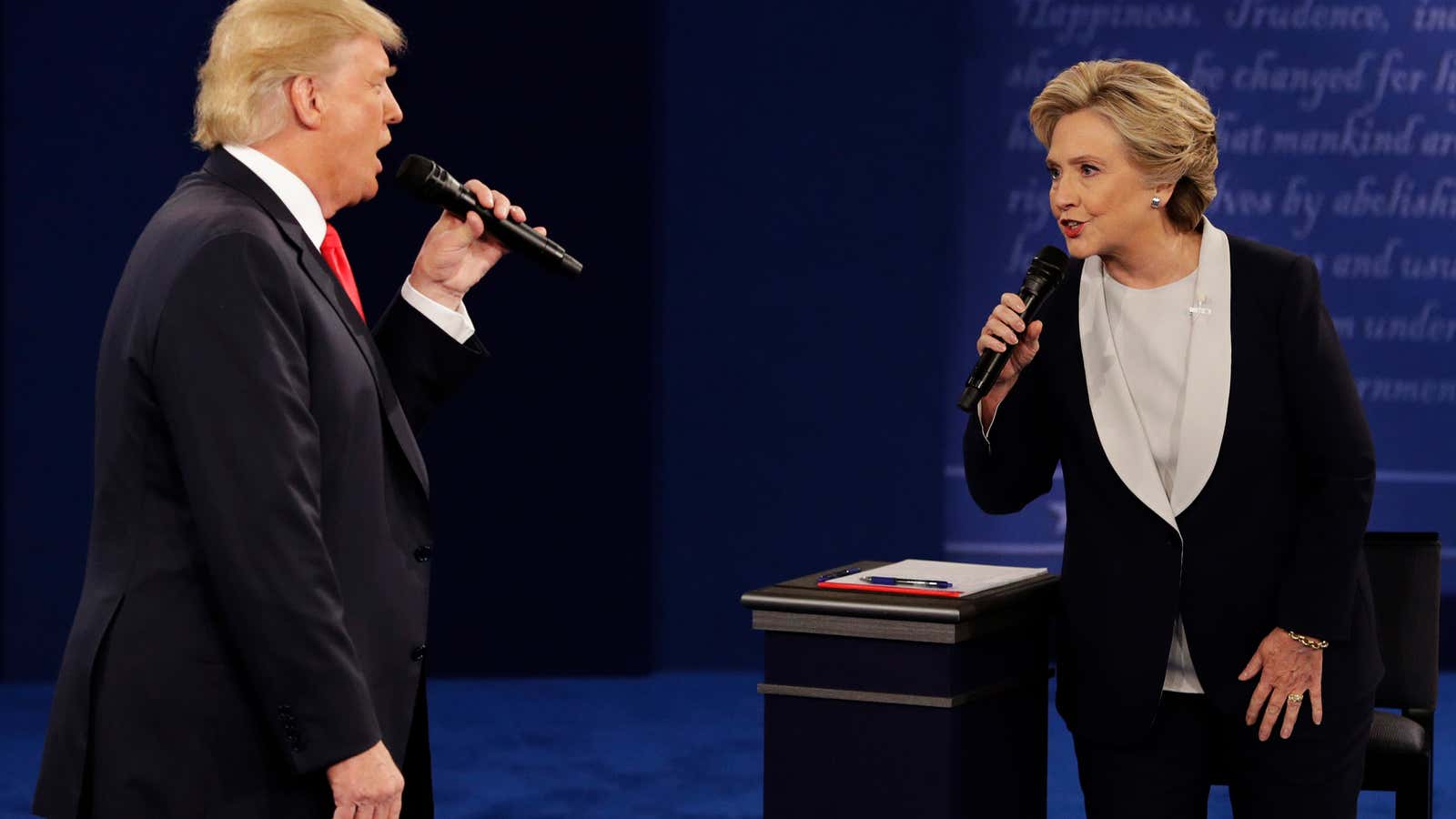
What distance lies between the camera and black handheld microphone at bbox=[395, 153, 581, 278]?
7.38ft

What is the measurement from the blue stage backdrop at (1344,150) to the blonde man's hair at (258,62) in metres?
3.95

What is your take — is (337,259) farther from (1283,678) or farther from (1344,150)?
(1344,150)

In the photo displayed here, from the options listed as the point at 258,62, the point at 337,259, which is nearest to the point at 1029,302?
the point at 337,259

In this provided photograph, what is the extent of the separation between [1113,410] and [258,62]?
1218 millimetres

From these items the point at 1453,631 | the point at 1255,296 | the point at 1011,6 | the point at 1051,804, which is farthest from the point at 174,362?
the point at 1453,631

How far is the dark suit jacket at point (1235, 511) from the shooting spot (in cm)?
226

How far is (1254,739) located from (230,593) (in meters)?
1.37

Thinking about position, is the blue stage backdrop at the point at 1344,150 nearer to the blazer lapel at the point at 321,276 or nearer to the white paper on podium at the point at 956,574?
the white paper on podium at the point at 956,574

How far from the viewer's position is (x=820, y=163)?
576 centimetres

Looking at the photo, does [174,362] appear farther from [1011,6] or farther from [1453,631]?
[1453,631]

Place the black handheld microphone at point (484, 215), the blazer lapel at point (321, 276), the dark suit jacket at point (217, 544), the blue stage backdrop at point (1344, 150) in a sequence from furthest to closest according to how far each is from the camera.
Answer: the blue stage backdrop at point (1344, 150) < the black handheld microphone at point (484, 215) < the blazer lapel at point (321, 276) < the dark suit jacket at point (217, 544)

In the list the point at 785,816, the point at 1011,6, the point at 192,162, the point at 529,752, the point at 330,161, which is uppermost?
the point at 1011,6

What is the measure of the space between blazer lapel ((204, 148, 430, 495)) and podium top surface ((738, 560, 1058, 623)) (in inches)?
25.9

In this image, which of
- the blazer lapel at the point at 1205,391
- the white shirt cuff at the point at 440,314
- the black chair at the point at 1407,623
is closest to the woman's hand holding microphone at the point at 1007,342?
the blazer lapel at the point at 1205,391
